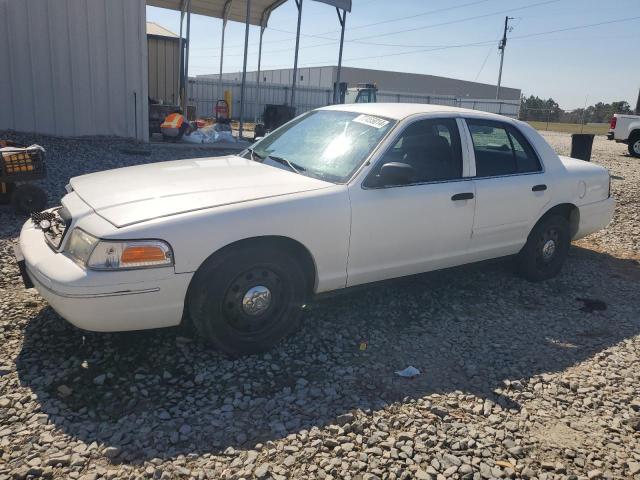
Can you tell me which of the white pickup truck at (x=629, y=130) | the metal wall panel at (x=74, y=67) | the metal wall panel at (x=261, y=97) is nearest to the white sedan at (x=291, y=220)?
the metal wall panel at (x=74, y=67)

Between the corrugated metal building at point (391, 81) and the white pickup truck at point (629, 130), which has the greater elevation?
the corrugated metal building at point (391, 81)

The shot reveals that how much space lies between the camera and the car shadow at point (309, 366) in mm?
2842

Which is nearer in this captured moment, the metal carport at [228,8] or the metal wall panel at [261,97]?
the metal carport at [228,8]

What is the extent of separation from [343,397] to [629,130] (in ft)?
62.2

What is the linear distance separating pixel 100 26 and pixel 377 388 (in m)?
11.4

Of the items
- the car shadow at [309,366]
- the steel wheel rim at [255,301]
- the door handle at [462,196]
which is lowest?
the car shadow at [309,366]

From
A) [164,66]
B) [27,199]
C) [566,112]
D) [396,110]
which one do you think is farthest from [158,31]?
[566,112]

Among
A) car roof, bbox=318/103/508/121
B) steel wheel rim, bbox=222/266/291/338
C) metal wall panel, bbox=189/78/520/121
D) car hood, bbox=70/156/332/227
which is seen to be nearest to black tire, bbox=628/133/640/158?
metal wall panel, bbox=189/78/520/121

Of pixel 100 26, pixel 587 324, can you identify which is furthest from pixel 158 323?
pixel 100 26

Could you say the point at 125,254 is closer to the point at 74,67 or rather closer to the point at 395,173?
the point at 395,173

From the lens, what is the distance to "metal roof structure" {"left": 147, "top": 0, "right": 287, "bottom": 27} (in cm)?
1733

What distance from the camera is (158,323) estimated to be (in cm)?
316

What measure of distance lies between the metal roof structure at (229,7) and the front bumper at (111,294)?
15.7 meters

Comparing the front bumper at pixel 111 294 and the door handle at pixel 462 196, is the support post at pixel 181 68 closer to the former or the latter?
the door handle at pixel 462 196
